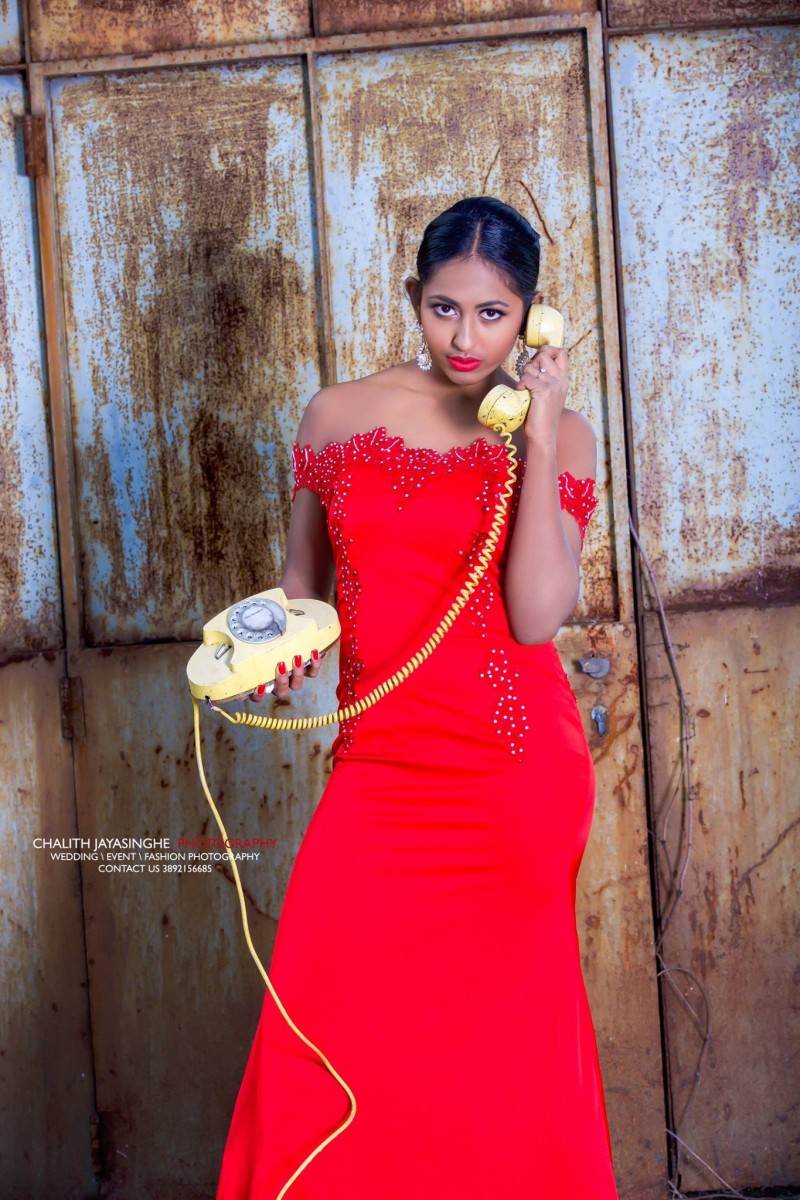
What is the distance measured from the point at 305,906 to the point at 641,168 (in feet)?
7.50

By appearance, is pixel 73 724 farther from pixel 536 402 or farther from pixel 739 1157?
pixel 739 1157

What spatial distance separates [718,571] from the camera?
3477mm

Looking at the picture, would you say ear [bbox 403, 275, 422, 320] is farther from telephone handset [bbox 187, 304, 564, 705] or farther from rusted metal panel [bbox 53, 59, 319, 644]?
rusted metal panel [bbox 53, 59, 319, 644]

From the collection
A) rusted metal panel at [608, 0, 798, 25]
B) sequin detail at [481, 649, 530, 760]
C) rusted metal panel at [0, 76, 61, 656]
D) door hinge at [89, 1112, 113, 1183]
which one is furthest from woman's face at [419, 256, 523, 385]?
door hinge at [89, 1112, 113, 1183]

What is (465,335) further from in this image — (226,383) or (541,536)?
(226,383)

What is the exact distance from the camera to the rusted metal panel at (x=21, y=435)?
11.5ft

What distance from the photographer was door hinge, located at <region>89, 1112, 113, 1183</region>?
354 cm

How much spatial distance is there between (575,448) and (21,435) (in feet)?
5.84

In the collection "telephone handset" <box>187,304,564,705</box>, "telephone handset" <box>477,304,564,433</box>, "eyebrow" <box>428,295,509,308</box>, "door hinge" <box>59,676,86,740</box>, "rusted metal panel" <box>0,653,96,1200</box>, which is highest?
"eyebrow" <box>428,295,509,308</box>

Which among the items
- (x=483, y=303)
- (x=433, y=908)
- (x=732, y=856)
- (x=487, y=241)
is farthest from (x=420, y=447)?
(x=732, y=856)

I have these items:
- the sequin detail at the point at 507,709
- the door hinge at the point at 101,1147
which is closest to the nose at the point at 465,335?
the sequin detail at the point at 507,709

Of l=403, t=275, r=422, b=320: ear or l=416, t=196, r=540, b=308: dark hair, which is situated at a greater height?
l=416, t=196, r=540, b=308: dark hair

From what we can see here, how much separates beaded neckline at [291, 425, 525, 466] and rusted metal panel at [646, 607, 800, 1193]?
3.87 feet

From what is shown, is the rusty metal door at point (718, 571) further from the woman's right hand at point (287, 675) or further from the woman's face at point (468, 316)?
the woman's right hand at point (287, 675)
